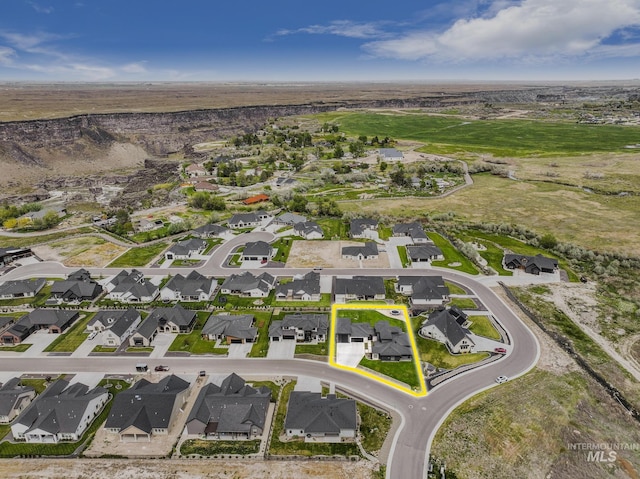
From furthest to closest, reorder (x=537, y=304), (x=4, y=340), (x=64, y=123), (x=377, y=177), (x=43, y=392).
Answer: (x=64, y=123)
(x=377, y=177)
(x=537, y=304)
(x=4, y=340)
(x=43, y=392)

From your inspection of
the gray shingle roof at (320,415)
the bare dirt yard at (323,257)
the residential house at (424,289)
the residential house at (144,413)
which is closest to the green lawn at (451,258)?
the residential house at (424,289)

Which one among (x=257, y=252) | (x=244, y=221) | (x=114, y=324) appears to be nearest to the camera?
(x=114, y=324)

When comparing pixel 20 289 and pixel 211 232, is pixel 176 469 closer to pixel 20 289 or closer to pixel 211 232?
pixel 20 289

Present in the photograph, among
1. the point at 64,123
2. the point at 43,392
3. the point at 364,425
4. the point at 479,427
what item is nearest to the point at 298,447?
the point at 364,425

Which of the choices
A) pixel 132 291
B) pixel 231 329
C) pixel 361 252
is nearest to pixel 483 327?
pixel 361 252

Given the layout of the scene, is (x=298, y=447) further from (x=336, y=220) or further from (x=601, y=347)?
(x=336, y=220)

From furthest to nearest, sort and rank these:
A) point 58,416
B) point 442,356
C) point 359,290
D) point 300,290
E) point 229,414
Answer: point 359,290, point 300,290, point 442,356, point 229,414, point 58,416
